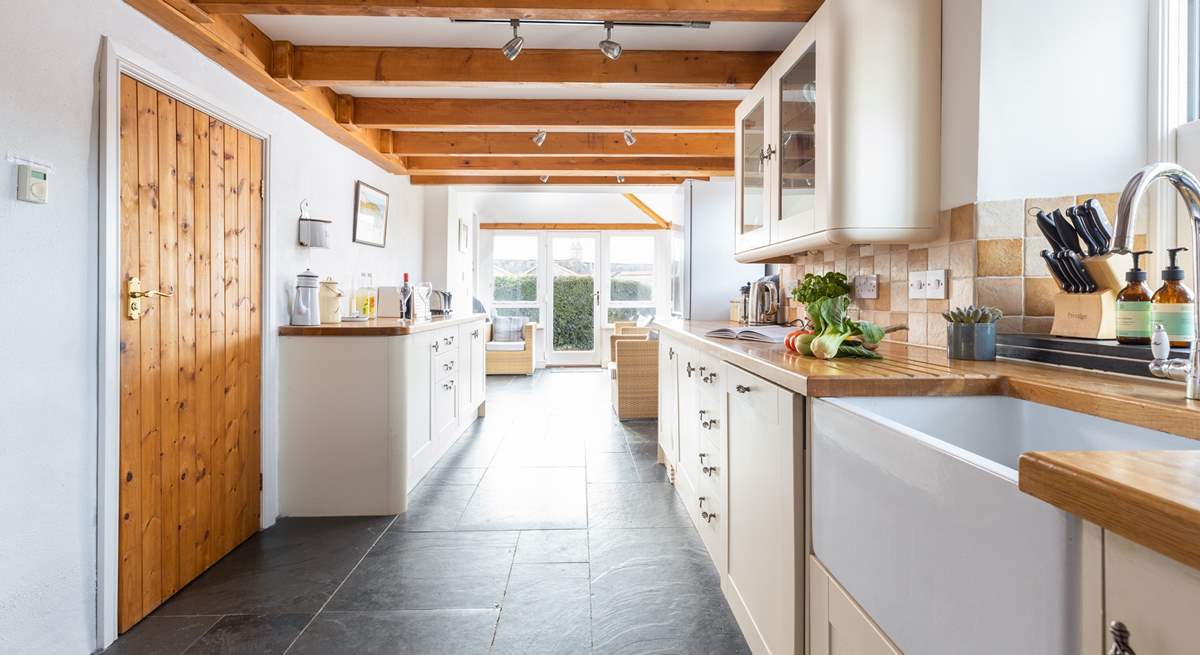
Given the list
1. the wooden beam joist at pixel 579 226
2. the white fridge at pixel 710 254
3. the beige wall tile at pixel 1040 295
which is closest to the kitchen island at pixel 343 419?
the white fridge at pixel 710 254

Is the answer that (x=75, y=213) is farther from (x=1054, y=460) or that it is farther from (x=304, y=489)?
(x=1054, y=460)

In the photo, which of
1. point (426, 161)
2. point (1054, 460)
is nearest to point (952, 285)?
point (1054, 460)

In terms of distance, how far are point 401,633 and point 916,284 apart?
1943 mm

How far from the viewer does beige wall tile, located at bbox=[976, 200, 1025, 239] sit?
1.67 metres

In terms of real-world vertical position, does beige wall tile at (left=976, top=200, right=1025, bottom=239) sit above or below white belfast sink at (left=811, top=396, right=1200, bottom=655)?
above

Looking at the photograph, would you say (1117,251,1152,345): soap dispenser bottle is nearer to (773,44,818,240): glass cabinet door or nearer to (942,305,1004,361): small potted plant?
(942,305,1004,361): small potted plant

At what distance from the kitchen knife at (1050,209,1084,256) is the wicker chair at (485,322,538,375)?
22.3 ft

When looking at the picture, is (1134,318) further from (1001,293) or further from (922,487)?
(922,487)

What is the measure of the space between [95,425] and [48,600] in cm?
47

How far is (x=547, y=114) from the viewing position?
3.60m

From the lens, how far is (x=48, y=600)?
5.44 feet

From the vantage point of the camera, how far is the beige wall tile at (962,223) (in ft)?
5.56

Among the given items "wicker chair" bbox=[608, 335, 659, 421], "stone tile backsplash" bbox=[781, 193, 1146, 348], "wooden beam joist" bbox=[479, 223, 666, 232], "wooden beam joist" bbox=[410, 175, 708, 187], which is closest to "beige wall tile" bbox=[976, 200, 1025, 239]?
"stone tile backsplash" bbox=[781, 193, 1146, 348]

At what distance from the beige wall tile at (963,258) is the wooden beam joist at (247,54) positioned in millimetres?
2577
